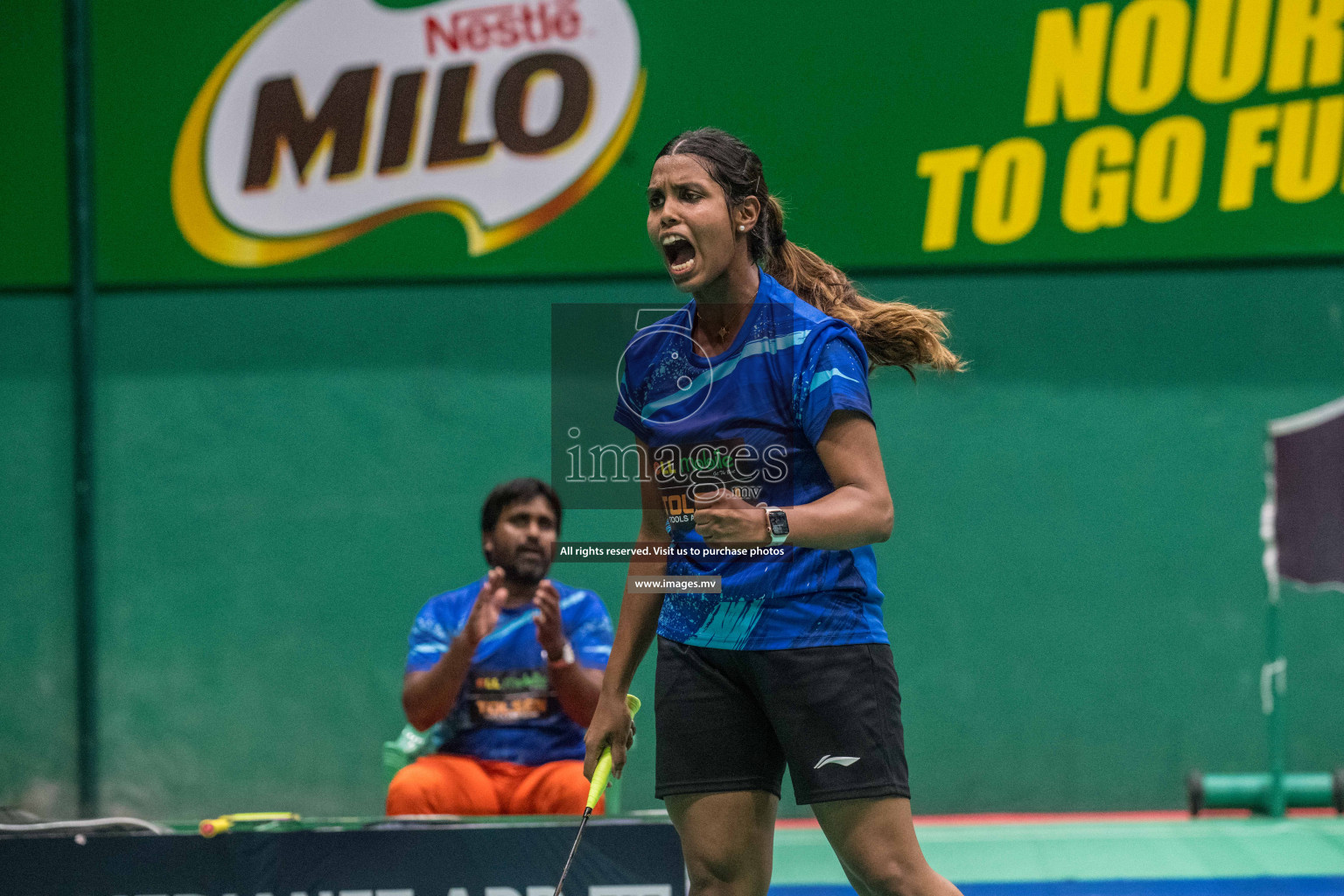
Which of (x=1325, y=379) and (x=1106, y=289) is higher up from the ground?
(x=1106, y=289)

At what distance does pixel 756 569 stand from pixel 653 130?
304 centimetres

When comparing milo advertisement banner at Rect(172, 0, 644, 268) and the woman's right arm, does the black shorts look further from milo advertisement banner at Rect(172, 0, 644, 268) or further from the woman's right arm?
milo advertisement banner at Rect(172, 0, 644, 268)

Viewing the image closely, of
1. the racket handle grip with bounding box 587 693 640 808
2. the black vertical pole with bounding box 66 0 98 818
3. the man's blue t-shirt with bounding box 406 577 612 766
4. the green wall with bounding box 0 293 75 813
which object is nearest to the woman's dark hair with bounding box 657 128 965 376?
the racket handle grip with bounding box 587 693 640 808

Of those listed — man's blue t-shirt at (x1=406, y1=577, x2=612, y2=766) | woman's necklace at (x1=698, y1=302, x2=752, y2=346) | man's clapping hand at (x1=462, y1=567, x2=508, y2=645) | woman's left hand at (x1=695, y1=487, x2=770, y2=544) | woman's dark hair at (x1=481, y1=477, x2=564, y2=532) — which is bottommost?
man's blue t-shirt at (x1=406, y1=577, x2=612, y2=766)

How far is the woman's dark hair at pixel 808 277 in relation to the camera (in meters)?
2.15

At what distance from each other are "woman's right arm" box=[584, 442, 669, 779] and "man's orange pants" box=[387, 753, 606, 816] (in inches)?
38.1

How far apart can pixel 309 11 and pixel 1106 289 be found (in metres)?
3.28

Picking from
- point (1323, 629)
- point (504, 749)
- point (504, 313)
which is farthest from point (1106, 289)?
point (504, 749)

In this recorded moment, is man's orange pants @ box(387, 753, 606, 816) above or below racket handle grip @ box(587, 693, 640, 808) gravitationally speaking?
below

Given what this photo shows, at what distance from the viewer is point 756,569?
2.09 m

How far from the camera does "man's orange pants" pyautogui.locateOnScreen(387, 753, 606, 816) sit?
10.5 feet

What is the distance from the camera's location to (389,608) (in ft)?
15.9

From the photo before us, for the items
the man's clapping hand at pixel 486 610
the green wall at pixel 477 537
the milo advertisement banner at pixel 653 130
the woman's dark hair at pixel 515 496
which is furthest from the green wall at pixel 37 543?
the man's clapping hand at pixel 486 610

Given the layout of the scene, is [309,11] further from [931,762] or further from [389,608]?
[931,762]
